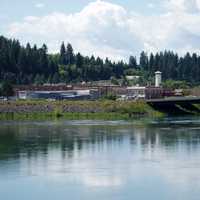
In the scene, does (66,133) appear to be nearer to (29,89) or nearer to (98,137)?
(98,137)

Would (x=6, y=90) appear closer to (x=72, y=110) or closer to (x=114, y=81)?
(x=72, y=110)

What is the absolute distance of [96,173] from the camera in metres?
30.7

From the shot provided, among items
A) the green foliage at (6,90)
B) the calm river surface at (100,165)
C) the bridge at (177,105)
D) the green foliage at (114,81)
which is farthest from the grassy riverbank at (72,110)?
the green foliage at (114,81)

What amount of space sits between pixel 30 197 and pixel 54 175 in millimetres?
3964

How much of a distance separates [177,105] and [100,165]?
53764 mm

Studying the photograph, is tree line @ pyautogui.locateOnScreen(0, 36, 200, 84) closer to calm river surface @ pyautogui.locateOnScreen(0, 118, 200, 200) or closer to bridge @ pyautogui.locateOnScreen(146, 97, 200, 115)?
bridge @ pyautogui.locateOnScreen(146, 97, 200, 115)

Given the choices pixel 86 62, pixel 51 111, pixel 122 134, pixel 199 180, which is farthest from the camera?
pixel 86 62

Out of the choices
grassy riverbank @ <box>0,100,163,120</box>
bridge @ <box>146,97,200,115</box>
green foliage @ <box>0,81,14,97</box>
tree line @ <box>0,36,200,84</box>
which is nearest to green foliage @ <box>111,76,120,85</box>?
tree line @ <box>0,36,200,84</box>

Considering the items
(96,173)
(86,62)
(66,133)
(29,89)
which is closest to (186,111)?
(29,89)

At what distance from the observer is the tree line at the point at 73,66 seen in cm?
11181

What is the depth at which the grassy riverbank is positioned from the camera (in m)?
76.7

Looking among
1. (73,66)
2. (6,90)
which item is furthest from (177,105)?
(73,66)

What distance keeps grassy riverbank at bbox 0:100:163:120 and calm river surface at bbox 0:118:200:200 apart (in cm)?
2499

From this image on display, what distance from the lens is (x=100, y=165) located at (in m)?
33.3
